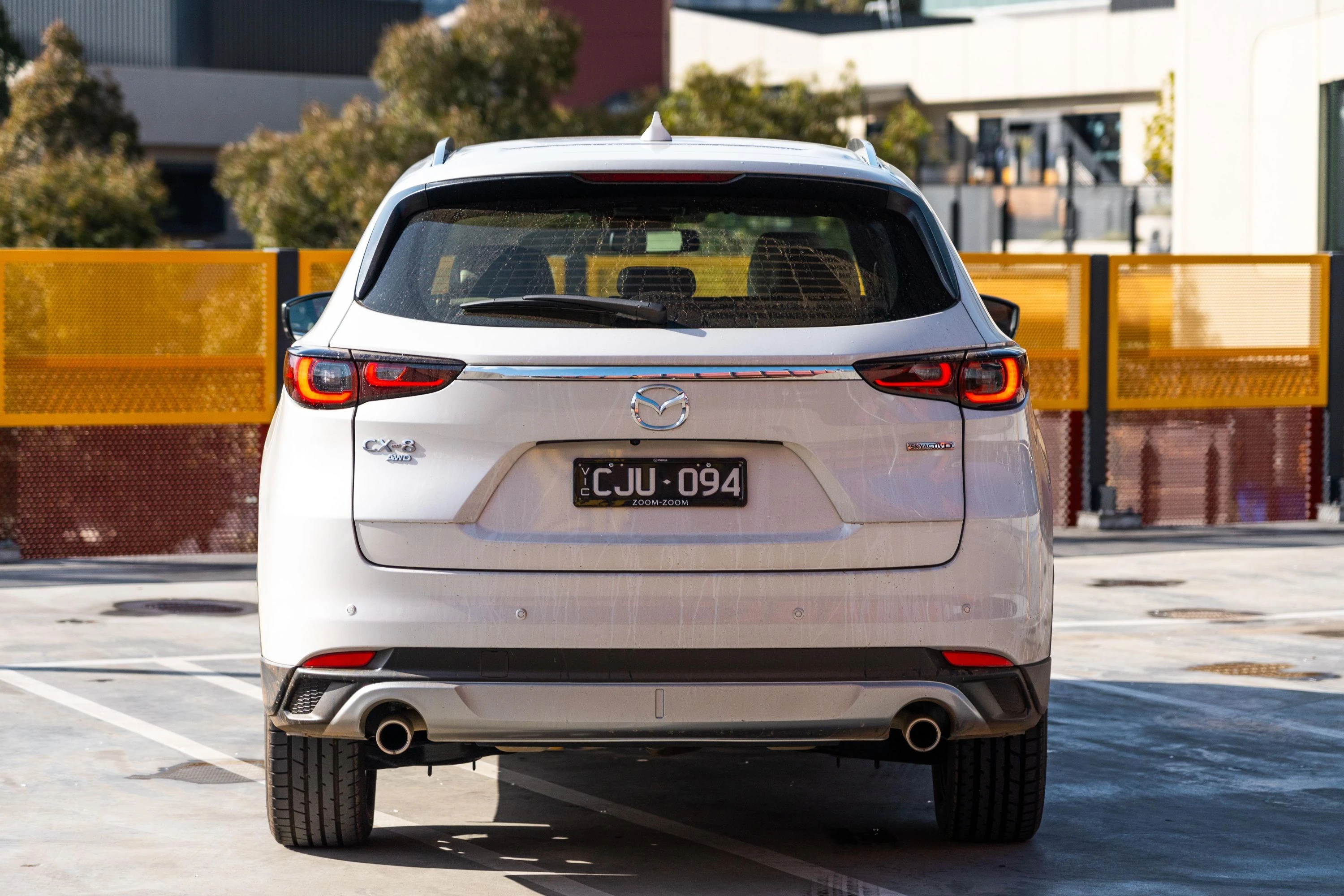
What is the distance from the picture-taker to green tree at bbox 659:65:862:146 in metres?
43.0

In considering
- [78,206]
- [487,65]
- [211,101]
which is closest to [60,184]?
[78,206]

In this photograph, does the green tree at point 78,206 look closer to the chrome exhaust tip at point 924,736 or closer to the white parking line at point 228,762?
the white parking line at point 228,762

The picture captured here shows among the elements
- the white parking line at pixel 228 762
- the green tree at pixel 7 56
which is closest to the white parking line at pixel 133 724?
the white parking line at pixel 228 762

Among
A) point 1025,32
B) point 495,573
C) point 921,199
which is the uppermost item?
point 1025,32

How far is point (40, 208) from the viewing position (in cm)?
3362

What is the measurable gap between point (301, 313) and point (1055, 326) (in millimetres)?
6689

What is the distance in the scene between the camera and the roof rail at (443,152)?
16.8 ft

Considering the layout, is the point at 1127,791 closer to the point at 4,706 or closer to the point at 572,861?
the point at 572,861

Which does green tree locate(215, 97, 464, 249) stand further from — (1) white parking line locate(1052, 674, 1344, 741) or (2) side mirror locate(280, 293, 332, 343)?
(1) white parking line locate(1052, 674, 1344, 741)

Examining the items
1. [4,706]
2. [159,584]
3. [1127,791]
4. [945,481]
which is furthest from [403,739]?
[159,584]

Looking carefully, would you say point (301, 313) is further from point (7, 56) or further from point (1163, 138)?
point (7, 56)

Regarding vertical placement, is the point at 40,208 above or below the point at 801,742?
above

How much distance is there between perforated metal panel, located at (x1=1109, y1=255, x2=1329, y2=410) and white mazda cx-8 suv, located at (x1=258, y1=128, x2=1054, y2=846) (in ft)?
27.1

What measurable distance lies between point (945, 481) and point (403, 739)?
1417mm
